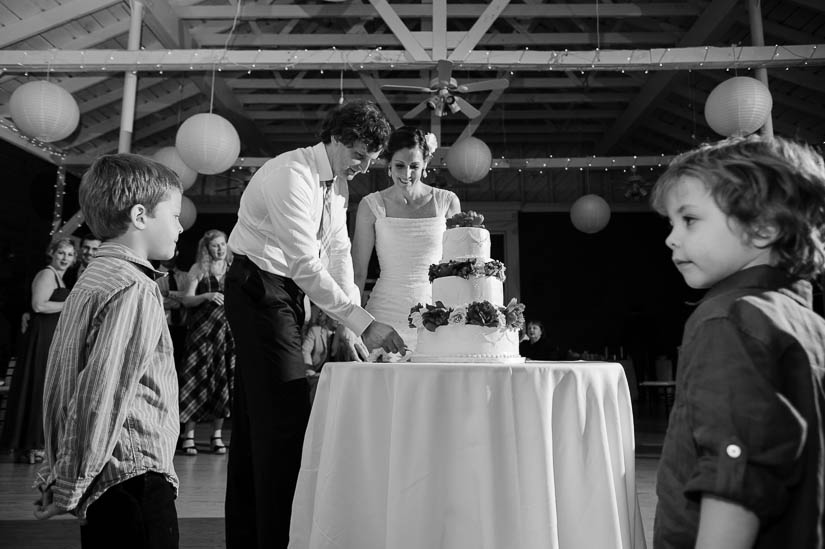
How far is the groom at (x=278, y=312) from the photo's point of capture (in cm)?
215

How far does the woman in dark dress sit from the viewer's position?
16.4ft

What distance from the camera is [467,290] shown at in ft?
7.36

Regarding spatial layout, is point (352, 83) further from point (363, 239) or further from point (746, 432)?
point (746, 432)

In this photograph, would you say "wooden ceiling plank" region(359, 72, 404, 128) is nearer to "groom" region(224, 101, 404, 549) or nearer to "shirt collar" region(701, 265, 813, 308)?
"groom" region(224, 101, 404, 549)

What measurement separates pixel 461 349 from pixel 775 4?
24.9 ft

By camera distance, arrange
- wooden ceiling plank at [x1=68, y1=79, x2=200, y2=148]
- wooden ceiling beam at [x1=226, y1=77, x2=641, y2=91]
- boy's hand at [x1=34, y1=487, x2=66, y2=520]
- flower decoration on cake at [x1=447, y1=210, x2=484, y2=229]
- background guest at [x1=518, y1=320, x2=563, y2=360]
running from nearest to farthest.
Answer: boy's hand at [x1=34, y1=487, x2=66, y2=520], flower decoration on cake at [x1=447, y1=210, x2=484, y2=229], background guest at [x1=518, y1=320, x2=563, y2=360], wooden ceiling beam at [x1=226, y1=77, x2=641, y2=91], wooden ceiling plank at [x1=68, y1=79, x2=200, y2=148]

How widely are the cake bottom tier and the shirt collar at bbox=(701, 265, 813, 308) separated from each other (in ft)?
4.01

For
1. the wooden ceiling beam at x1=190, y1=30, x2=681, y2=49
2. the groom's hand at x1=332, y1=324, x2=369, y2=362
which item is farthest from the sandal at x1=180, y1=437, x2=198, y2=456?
the wooden ceiling beam at x1=190, y1=30, x2=681, y2=49

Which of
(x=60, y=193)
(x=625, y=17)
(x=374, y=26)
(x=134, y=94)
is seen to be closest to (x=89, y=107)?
(x=60, y=193)

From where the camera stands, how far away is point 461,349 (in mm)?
2148

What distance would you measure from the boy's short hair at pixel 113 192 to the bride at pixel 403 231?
1.71 meters

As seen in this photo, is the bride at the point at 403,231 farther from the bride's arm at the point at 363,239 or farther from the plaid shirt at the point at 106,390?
the plaid shirt at the point at 106,390

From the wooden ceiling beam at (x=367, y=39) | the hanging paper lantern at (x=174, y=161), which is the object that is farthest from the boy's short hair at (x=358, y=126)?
the wooden ceiling beam at (x=367, y=39)

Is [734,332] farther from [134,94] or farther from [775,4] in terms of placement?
Result: [775,4]
